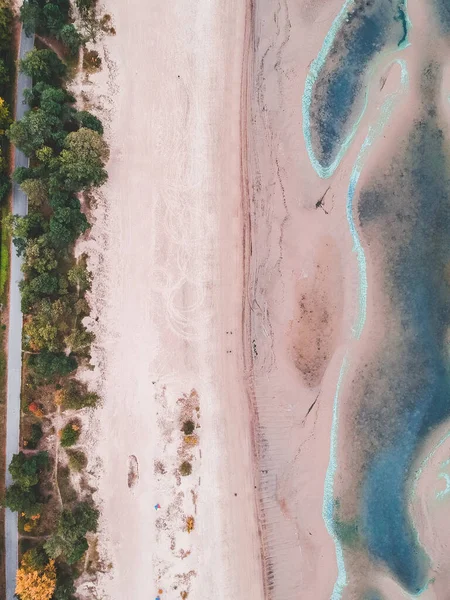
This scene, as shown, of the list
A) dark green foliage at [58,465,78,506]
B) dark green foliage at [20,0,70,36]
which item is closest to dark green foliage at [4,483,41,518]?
dark green foliage at [58,465,78,506]

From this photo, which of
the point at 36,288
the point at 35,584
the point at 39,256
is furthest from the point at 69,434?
the point at 39,256

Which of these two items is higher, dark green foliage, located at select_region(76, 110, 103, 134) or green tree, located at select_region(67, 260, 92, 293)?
dark green foliage, located at select_region(76, 110, 103, 134)

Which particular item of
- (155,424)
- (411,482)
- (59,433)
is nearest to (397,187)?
(411,482)

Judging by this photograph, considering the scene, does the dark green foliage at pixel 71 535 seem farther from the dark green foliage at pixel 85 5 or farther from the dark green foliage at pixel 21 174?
the dark green foliage at pixel 85 5

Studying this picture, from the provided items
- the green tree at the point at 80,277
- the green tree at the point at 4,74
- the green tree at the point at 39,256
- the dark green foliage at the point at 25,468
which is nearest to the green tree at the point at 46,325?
the green tree at the point at 80,277

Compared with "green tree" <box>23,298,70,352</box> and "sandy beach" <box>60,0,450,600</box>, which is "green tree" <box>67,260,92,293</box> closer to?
"sandy beach" <box>60,0,450,600</box>

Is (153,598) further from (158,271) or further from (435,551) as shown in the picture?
(158,271)
